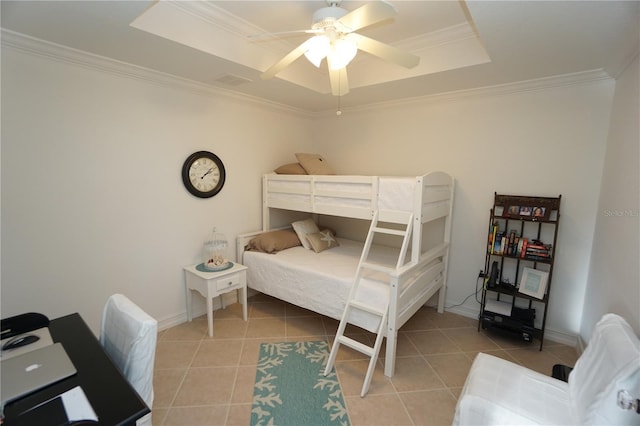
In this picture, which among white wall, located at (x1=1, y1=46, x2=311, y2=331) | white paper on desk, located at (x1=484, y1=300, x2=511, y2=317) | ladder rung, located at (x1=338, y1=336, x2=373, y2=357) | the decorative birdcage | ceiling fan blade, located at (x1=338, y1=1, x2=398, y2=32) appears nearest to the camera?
ceiling fan blade, located at (x1=338, y1=1, x2=398, y2=32)

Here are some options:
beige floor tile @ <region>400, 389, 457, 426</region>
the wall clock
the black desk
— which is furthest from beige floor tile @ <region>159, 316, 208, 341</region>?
beige floor tile @ <region>400, 389, 457, 426</region>

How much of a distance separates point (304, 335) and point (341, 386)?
2.41 ft

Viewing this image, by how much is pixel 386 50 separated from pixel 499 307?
253 centimetres

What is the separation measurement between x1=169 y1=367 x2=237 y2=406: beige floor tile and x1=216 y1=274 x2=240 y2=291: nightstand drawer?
71 cm

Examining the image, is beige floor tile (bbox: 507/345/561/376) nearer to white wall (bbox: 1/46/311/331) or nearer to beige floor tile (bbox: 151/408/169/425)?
beige floor tile (bbox: 151/408/169/425)

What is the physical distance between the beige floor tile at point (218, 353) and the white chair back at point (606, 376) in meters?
2.17

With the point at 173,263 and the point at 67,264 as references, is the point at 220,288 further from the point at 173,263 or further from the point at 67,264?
the point at 67,264

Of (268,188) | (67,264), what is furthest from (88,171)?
(268,188)

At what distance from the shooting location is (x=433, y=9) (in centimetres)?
202

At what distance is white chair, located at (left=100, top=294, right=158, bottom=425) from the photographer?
1224 mm

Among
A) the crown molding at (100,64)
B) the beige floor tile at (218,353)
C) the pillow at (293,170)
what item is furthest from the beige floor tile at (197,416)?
the crown molding at (100,64)

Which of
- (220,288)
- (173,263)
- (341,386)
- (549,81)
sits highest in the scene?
(549,81)

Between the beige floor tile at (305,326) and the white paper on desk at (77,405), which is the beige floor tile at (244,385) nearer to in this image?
the beige floor tile at (305,326)

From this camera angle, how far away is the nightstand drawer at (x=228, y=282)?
2.74 metres
